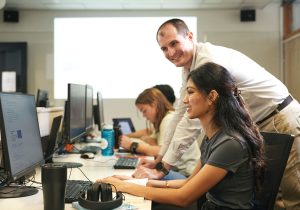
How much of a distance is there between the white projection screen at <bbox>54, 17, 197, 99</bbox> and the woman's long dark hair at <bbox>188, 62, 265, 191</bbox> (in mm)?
4488

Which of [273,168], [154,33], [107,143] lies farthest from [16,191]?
[154,33]

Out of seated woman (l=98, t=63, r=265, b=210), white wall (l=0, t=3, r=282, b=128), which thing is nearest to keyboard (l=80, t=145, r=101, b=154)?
seated woman (l=98, t=63, r=265, b=210)

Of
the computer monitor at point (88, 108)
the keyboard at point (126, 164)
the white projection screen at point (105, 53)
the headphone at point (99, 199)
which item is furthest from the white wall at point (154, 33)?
the headphone at point (99, 199)

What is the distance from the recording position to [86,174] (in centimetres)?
176

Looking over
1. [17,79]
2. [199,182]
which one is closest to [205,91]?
[199,182]

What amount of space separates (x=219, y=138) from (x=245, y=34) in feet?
15.7

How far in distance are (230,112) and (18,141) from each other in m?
0.80

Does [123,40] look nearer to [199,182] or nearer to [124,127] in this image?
[124,127]

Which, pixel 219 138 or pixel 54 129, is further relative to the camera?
pixel 54 129

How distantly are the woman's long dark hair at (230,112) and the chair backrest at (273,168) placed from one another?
1.2 inches

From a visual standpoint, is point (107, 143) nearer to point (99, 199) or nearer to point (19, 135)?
point (19, 135)

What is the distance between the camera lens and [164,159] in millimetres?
1871

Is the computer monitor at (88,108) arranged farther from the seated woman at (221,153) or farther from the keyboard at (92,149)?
the seated woman at (221,153)

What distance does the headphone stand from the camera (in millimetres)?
1104
